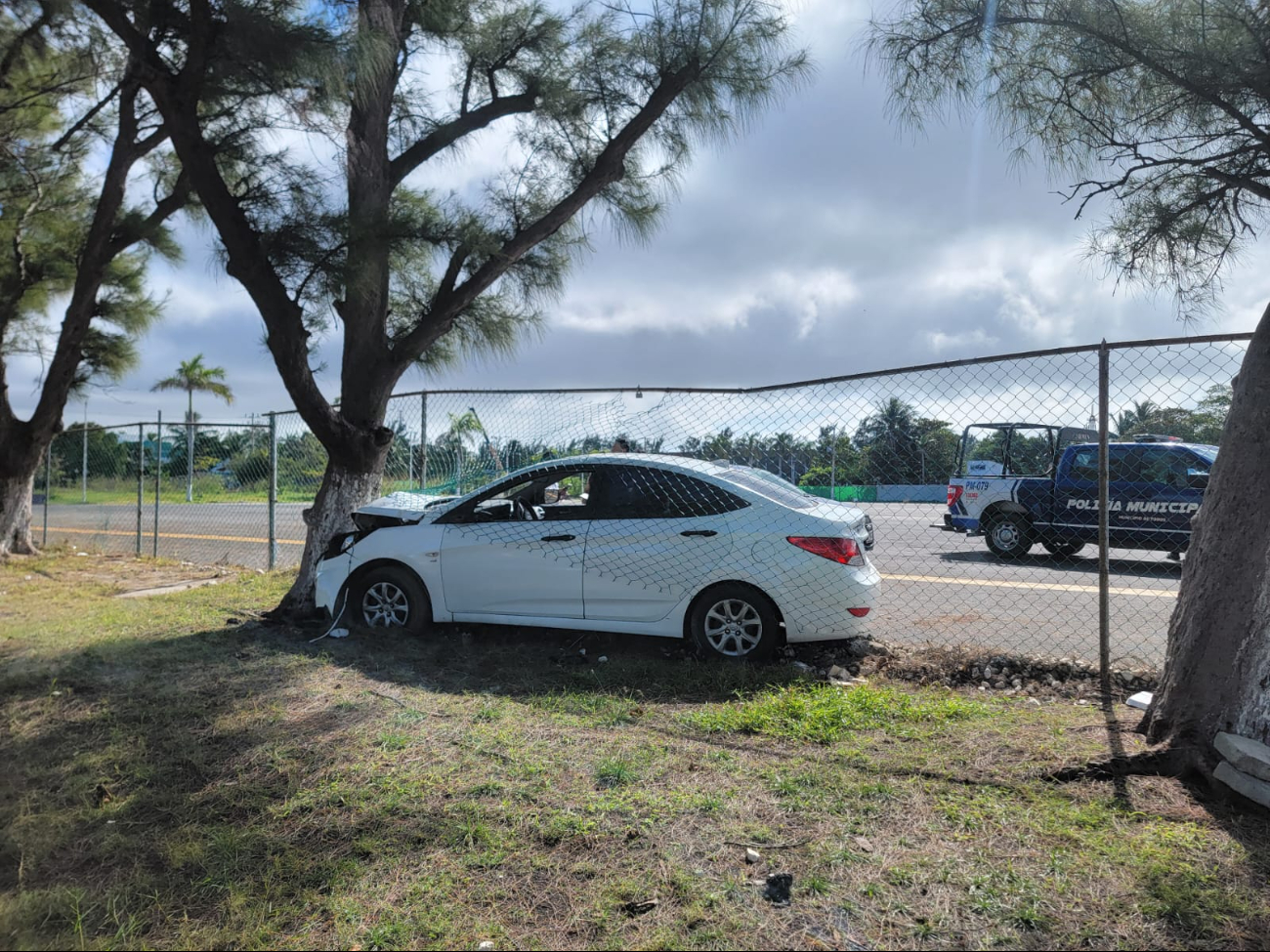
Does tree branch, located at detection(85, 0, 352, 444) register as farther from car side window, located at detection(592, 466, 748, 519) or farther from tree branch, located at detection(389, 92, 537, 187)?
car side window, located at detection(592, 466, 748, 519)

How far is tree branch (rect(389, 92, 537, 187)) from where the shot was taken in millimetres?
7387

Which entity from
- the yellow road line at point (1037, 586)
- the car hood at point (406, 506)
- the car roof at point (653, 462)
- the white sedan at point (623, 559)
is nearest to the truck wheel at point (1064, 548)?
the yellow road line at point (1037, 586)

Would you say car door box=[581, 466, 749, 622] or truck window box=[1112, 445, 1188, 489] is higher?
truck window box=[1112, 445, 1188, 489]

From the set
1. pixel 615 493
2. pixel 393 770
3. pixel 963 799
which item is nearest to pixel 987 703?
pixel 963 799

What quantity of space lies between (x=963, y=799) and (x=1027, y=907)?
0.73 m

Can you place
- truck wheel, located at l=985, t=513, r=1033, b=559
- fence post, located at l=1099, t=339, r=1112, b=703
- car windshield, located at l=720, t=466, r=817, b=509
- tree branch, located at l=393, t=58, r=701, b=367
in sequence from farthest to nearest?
1. truck wheel, located at l=985, t=513, r=1033, b=559
2. tree branch, located at l=393, t=58, r=701, b=367
3. car windshield, located at l=720, t=466, r=817, b=509
4. fence post, located at l=1099, t=339, r=1112, b=703

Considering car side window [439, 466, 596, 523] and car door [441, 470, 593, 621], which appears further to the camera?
car side window [439, 466, 596, 523]

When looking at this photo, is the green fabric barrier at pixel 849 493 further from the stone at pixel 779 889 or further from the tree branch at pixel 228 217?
the tree branch at pixel 228 217

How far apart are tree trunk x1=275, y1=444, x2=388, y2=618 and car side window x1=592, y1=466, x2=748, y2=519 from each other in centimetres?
252

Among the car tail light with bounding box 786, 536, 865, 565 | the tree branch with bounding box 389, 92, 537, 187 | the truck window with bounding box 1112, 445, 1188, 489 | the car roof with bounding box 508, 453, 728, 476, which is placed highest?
the tree branch with bounding box 389, 92, 537, 187

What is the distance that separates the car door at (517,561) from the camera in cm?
579

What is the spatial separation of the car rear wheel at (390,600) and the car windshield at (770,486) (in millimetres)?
2544

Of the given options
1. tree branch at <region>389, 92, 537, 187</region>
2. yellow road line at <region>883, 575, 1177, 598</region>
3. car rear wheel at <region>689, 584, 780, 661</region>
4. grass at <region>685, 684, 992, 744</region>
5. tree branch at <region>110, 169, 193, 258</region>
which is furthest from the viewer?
tree branch at <region>110, 169, 193, 258</region>

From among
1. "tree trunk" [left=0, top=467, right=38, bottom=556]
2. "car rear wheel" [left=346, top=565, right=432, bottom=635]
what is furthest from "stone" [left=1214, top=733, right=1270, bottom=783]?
"tree trunk" [left=0, top=467, right=38, bottom=556]
